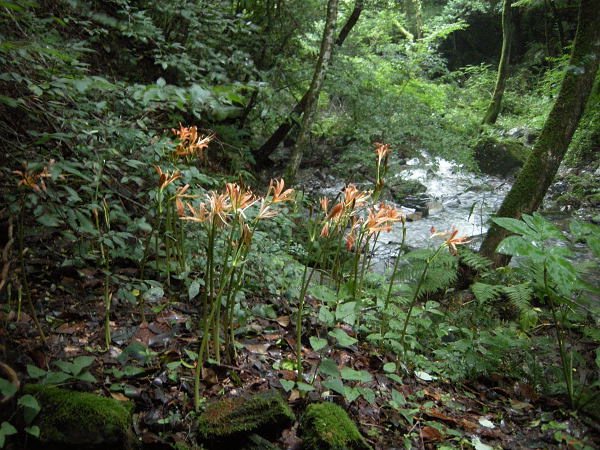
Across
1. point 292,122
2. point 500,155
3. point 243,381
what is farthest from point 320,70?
point 500,155

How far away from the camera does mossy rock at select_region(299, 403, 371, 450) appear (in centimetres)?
143

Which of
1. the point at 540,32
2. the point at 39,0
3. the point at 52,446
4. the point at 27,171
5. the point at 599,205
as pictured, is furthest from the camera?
the point at 540,32

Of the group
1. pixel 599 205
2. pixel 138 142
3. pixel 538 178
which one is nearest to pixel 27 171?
pixel 138 142

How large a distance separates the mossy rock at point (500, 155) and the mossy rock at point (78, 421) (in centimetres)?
1055

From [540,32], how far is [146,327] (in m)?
19.3

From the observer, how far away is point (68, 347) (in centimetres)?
178

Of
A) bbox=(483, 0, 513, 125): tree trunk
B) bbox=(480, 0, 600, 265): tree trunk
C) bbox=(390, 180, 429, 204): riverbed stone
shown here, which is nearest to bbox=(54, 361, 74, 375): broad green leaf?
bbox=(480, 0, 600, 265): tree trunk

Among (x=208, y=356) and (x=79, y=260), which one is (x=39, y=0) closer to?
(x=79, y=260)

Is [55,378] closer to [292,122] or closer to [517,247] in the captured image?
[517,247]

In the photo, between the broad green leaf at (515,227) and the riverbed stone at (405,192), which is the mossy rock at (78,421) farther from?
the riverbed stone at (405,192)

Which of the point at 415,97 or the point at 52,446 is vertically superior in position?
the point at 415,97

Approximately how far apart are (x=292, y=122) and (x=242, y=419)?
562 centimetres

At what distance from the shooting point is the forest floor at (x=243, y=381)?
1597 mm

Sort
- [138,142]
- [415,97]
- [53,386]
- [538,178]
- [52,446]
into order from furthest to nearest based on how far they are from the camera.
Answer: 1. [415,97]
2. [538,178]
3. [138,142]
4. [53,386]
5. [52,446]
